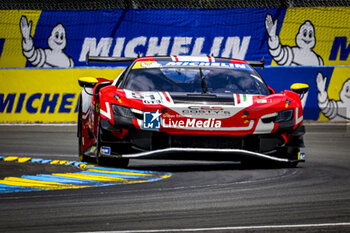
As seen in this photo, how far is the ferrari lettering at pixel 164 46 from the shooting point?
18.8m

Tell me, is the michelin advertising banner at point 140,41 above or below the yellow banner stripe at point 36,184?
above

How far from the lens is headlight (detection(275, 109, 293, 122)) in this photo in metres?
8.77

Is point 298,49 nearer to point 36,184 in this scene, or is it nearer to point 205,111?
point 205,111

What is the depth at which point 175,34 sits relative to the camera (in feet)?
62.0

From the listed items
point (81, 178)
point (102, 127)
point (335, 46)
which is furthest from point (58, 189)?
point (335, 46)

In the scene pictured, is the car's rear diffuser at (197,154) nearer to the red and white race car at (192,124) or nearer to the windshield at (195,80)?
the red and white race car at (192,124)

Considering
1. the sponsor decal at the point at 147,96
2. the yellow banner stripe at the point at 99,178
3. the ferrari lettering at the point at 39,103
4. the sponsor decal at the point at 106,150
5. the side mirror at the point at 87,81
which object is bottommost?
the ferrari lettering at the point at 39,103

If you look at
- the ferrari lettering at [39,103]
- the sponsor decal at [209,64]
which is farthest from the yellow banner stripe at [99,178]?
the ferrari lettering at [39,103]

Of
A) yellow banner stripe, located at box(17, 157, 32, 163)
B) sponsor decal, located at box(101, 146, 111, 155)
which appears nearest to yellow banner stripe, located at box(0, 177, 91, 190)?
sponsor decal, located at box(101, 146, 111, 155)

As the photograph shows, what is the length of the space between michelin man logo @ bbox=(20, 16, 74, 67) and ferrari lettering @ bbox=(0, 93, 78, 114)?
1.09m

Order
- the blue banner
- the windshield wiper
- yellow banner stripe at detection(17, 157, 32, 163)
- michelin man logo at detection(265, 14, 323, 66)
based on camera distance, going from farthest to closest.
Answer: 1. the blue banner
2. michelin man logo at detection(265, 14, 323, 66)
3. yellow banner stripe at detection(17, 157, 32, 163)
4. the windshield wiper

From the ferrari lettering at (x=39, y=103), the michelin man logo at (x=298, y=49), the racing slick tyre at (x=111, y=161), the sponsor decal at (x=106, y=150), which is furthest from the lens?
the michelin man logo at (x=298, y=49)

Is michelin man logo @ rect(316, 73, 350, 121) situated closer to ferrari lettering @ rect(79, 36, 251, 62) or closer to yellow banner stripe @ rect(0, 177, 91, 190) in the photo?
ferrari lettering @ rect(79, 36, 251, 62)

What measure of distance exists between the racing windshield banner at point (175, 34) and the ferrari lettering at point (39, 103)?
109cm
